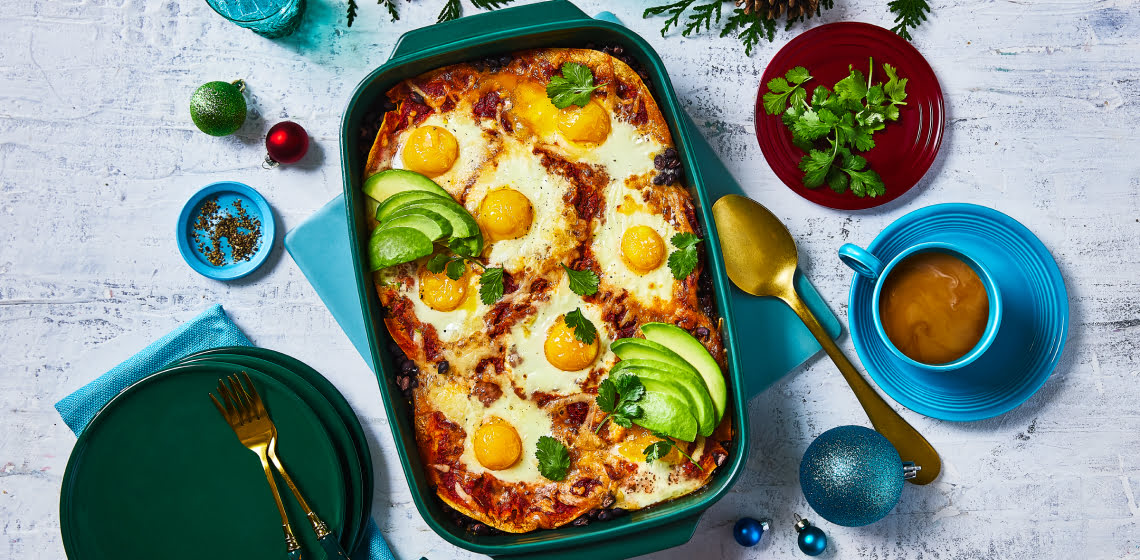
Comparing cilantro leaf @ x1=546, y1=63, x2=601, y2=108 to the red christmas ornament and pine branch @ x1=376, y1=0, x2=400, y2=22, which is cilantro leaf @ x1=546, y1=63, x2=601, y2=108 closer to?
pine branch @ x1=376, y1=0, x2=400, y2=22

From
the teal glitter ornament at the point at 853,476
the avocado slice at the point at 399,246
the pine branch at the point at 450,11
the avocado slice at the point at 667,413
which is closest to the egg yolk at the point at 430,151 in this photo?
the avocado slice at the point at 399,246

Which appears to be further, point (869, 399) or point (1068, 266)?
point (1068, 266)

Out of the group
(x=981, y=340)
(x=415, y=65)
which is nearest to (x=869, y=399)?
(x=981, y=340)

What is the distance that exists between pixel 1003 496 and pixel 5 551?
454 centimetres

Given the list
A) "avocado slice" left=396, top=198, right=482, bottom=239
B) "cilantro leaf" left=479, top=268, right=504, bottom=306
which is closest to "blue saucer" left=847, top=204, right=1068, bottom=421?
"cilantro leaf" left=479, top=268, right=504, bottom=306

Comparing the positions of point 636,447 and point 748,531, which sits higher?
point 636,447

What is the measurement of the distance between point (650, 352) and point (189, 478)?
1905 mm

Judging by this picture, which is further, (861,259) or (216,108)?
(216,108)

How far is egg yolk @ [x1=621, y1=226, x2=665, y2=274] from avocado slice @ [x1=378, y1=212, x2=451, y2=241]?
2.23 ft

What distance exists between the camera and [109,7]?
3.13m

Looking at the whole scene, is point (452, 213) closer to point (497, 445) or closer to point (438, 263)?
point (438, 263)

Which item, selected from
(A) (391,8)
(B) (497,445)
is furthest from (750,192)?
(A) (391,8)

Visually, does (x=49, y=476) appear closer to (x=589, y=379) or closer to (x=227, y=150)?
(x=227, y=150)

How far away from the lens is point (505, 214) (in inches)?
100
